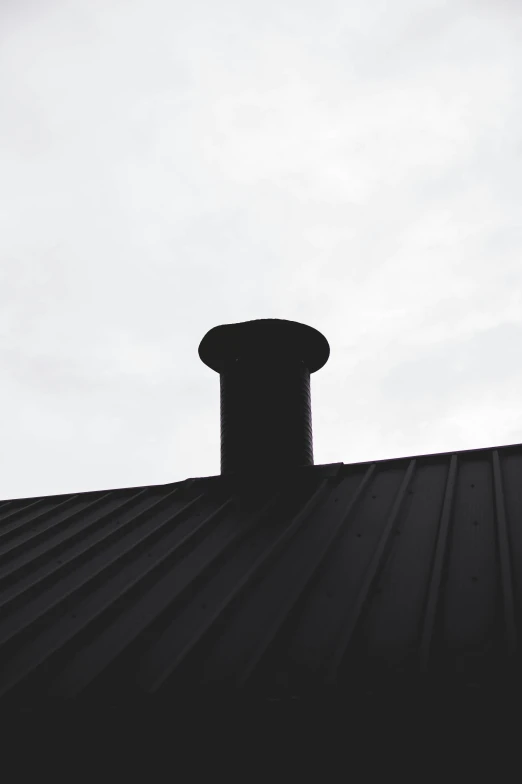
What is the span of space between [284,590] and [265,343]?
425 cm

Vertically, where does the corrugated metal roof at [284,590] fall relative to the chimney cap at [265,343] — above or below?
below

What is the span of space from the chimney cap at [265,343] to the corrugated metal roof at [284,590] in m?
2.08

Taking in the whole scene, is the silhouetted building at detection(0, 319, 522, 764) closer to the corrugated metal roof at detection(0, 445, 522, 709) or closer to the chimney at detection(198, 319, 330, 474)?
the corrugated metal roof at detection(0, 445, 522, 709)

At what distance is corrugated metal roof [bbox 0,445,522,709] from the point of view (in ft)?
8.83

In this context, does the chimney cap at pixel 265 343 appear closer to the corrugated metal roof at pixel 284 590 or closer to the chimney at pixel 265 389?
the chimney at pixel 265 389

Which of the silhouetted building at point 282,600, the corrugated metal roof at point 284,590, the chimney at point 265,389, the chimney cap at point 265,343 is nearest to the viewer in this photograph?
the silhouetted building at point 282,600

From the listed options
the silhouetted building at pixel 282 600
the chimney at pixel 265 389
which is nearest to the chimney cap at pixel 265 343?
the chimney at pixel 265 389

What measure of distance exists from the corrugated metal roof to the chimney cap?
6.82ft

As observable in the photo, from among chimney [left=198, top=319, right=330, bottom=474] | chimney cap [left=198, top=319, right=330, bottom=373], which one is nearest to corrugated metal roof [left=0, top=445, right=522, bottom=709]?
chimney [left=198, top=319, right=330, bottom=474]

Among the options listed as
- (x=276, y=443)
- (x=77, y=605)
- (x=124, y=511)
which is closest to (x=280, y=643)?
(x=77, y=605)

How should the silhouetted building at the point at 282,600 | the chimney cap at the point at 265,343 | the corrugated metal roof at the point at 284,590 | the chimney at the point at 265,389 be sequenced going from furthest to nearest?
1. the chimney cap at the point at 265,343
2. the chimney at the point at 265,389
3. the corrugated metal roof at the point at 284,590
4. the silhouetted building at the point at 282,600

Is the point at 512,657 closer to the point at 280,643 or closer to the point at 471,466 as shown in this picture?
the point at 280,643

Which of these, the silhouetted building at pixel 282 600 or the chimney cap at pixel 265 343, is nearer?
the silhouetted building at pixel 282 600

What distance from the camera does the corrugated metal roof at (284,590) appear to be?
2691 millimetres
